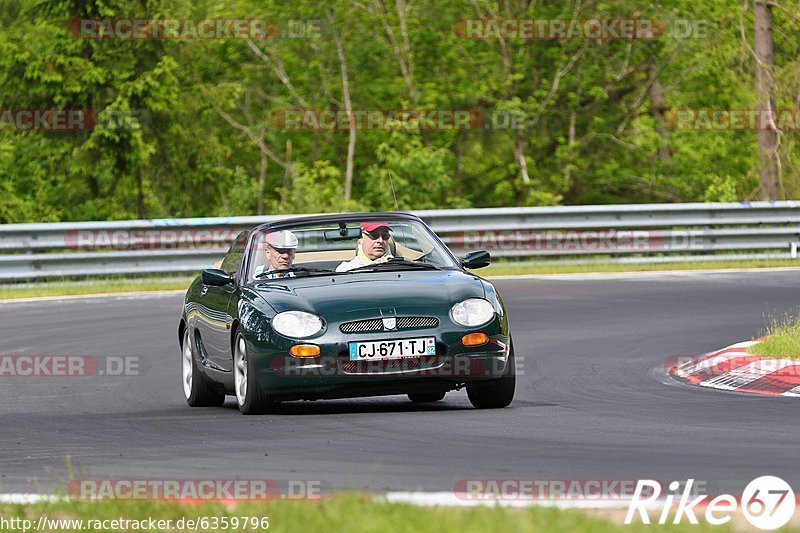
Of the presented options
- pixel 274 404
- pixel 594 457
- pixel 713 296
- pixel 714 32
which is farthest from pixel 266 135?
pixel 594 457

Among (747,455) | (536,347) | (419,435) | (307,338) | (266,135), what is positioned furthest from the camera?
(266,135)

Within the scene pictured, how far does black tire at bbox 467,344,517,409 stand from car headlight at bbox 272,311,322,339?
1.10 meters

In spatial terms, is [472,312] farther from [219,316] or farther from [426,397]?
[219,316]

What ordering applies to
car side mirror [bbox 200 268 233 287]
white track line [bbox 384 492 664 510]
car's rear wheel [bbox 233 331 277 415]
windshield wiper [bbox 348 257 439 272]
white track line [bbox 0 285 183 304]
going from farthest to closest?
1. white track line [bbox 0 285 183 304]
2. car side mirror [bbox 200 268 233 287]
3. windshield wiper [bbox 348 257 439 272]
4. car's rear wheel [bbox 233 331 277 415]
5. white track line [bbox 384 492 664 510]

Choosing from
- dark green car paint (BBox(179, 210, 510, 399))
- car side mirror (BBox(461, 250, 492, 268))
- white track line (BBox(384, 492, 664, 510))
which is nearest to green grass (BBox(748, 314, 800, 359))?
car side mirror (BBox(461, 250, 492, 268))

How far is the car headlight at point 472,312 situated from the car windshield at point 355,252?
2.75 feet

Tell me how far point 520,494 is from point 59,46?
28.2 m

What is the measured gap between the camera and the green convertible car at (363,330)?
10492 mm

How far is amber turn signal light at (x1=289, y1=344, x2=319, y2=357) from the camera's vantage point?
1052cm

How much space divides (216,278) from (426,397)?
1751 millimetres

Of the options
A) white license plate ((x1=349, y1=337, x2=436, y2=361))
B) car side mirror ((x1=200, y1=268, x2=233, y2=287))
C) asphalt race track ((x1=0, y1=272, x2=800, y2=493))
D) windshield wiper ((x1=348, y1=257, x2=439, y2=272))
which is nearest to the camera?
asphalt race track ((x1=0, y1=272, x2=800, y2=493))

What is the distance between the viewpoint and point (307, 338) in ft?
34.7

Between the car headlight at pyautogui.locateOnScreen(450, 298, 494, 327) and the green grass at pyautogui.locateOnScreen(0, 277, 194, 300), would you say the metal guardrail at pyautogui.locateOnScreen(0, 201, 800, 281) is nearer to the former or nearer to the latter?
the green grass at pyautogui.locateOnScreen(0, 277, 194, 300)

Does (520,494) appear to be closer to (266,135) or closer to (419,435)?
(419,435)
